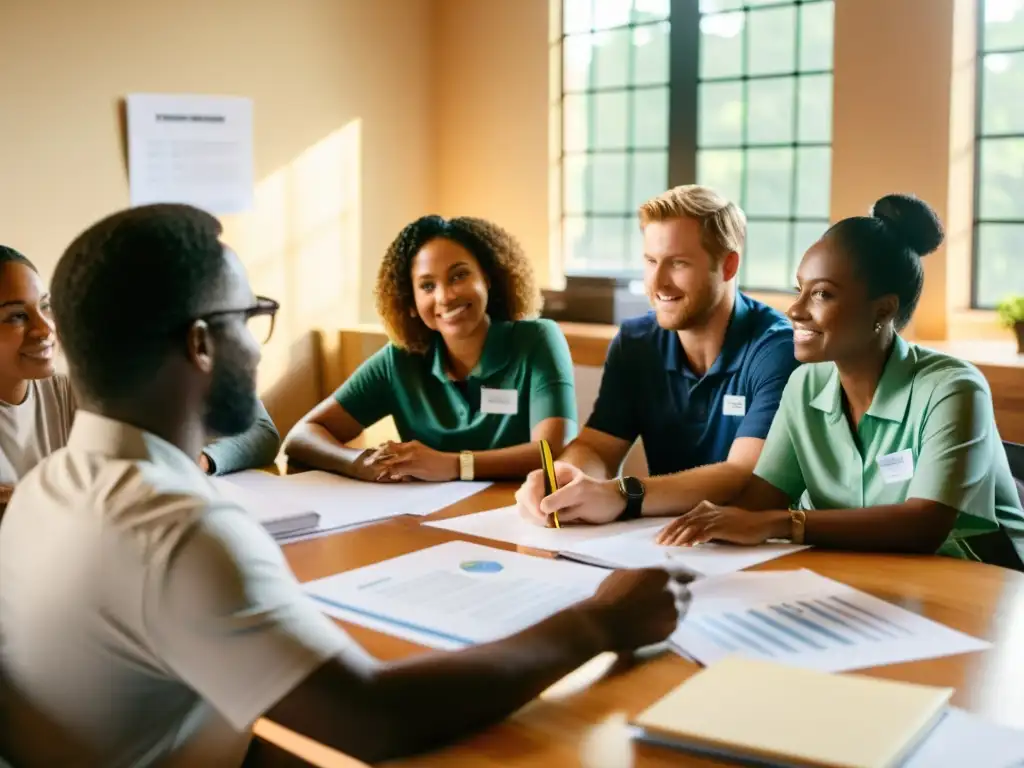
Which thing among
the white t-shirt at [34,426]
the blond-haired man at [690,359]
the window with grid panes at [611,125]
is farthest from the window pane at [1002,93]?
the white t-shirt at [34,426]

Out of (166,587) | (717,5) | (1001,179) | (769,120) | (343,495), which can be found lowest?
(343,495)

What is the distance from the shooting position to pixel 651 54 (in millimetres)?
4746

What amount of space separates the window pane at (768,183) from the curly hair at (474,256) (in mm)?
1777

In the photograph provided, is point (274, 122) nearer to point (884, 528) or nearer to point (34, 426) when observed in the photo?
point (34, 426)

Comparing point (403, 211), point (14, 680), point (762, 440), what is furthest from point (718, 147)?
point (14, 680)

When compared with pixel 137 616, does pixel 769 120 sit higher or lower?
higher

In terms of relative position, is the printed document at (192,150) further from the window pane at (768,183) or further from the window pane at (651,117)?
the window pane at (768,183)

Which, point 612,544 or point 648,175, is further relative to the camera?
point 648,175

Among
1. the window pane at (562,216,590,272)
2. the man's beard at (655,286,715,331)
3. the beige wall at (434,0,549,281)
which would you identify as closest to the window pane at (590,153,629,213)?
the window pane at (562,216,590,272)

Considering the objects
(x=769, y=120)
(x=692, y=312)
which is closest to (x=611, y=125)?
(x=769, y=120)

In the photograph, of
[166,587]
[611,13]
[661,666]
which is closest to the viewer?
[166,587]

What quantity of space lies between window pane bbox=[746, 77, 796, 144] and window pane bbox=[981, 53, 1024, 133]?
2.46 feet

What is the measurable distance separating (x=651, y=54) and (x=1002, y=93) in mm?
1465

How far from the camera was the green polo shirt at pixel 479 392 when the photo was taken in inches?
110
